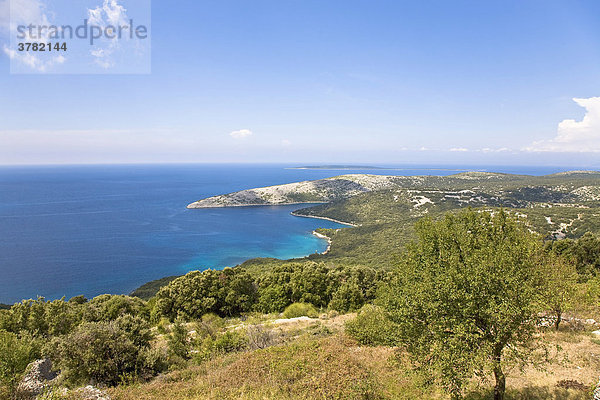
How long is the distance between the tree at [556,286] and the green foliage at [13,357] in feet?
72.1

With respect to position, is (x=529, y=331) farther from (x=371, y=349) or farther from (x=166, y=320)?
(x=166, y=320)

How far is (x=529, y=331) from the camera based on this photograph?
9195 mm

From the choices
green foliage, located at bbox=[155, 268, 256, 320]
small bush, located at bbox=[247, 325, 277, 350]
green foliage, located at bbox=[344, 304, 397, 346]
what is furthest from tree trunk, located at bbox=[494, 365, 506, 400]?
green foliage, located at bbox=[155, 268, 256, 320]

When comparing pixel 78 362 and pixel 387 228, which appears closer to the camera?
pixel 78 362

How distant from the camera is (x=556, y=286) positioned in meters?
12.1

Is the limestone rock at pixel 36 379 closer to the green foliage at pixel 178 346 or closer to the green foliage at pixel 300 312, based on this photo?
the green foliage at pixel 178 346

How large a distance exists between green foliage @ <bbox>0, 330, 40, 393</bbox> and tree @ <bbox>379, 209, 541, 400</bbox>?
1733 cm

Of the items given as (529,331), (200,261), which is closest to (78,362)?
(529,331)

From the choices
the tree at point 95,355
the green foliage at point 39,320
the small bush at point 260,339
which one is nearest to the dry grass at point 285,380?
the tree at point 95,355

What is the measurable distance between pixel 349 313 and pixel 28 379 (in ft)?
84.2

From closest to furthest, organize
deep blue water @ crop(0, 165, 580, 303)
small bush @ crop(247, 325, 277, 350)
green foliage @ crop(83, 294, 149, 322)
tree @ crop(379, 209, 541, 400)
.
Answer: tree @ crop(379, 209, 541, 400), small bush @ crop(247, 325, 277, 350), green foliage @ crop(83, 294, 149, 322), deep blue water @ crop(0, 165, 580, 303)

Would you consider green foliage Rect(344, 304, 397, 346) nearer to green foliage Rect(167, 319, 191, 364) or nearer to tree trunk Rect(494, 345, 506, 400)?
tree trunk Rect(494, 345, 506, 400)

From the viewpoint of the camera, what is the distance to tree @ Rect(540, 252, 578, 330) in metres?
9.93

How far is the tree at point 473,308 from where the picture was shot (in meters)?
8.62
